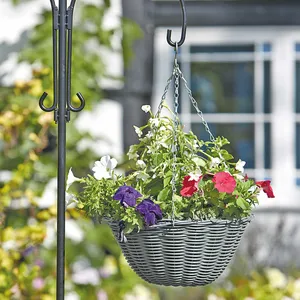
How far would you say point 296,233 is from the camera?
4078 millimetres

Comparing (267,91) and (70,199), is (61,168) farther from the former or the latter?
(267,91)

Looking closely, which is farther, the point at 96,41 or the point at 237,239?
the point at 96,41

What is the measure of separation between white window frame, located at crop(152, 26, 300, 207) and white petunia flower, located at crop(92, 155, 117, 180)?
77.3 inches

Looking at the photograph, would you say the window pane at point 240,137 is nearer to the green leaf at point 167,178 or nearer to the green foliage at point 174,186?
the green foliage at point 174,186

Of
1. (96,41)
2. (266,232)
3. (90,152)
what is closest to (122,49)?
(96,41)

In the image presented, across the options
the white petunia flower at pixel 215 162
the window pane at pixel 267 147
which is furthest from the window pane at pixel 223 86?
the white petunia flower at pixel 215 162

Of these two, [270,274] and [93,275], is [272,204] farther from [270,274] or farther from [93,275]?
[93,275]

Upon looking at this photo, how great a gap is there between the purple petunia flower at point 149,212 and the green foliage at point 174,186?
3cm

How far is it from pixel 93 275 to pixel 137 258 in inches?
63.1

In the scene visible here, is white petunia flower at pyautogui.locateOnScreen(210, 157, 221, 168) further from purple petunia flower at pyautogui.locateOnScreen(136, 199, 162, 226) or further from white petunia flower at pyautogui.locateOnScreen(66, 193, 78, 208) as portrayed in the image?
white petunia flower at pyautogui.locateOnScreen(66, 193, 78, 208)

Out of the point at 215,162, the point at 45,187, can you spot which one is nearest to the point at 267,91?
the point at 45,187

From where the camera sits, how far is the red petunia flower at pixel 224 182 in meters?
1.96

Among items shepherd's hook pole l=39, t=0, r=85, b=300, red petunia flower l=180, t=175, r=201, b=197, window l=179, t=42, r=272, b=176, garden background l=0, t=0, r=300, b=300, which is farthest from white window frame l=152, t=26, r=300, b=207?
red petunia flower l=180, t=175, r=201, b=197

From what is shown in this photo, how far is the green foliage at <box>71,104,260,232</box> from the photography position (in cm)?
200
